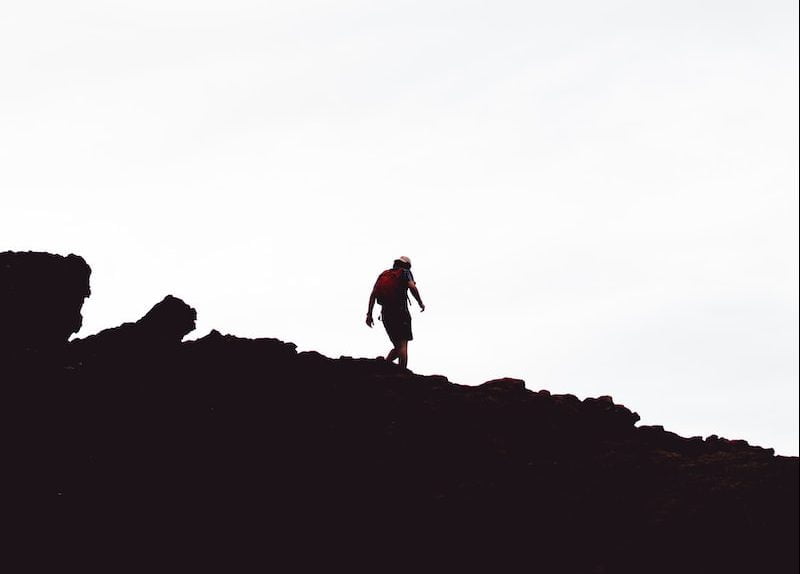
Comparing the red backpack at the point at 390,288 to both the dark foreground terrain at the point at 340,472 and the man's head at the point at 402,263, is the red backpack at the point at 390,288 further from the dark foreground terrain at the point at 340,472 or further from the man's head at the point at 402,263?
the dark foreground terrain at the point at 340,472

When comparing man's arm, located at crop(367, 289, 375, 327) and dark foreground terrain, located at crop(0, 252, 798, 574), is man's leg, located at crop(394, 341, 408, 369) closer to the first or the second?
man's arm, located at crop(367, 289, 375, 327)

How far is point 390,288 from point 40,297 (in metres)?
6.96

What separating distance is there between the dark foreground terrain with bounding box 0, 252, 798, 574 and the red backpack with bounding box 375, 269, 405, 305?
288 cm

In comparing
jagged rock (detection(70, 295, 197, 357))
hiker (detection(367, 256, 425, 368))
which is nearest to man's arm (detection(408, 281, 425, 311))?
hiker (detection(367, 256, 425, 368))

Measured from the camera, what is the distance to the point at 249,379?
1698 cm

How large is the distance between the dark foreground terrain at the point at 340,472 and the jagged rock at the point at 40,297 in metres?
1.41

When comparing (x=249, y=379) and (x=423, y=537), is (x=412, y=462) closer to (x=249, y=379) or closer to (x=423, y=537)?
(x=423, y=537)

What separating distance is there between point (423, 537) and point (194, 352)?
638 centimetres

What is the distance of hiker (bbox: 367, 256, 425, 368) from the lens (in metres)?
20.9

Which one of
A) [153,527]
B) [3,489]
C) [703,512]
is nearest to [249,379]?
[153,527]

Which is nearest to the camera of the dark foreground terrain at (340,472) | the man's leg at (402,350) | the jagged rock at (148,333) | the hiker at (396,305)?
the dark foreground terrain at (340,472)

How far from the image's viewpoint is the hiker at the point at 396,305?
20906 mm

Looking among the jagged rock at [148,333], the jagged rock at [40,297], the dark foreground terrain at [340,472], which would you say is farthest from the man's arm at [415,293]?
the jagged rock at [40,297]

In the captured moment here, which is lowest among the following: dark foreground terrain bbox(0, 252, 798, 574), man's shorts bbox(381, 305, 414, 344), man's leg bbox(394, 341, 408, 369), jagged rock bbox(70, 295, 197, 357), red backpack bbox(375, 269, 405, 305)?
dark foreground terrain bbox(0, 252, 798, 574)
